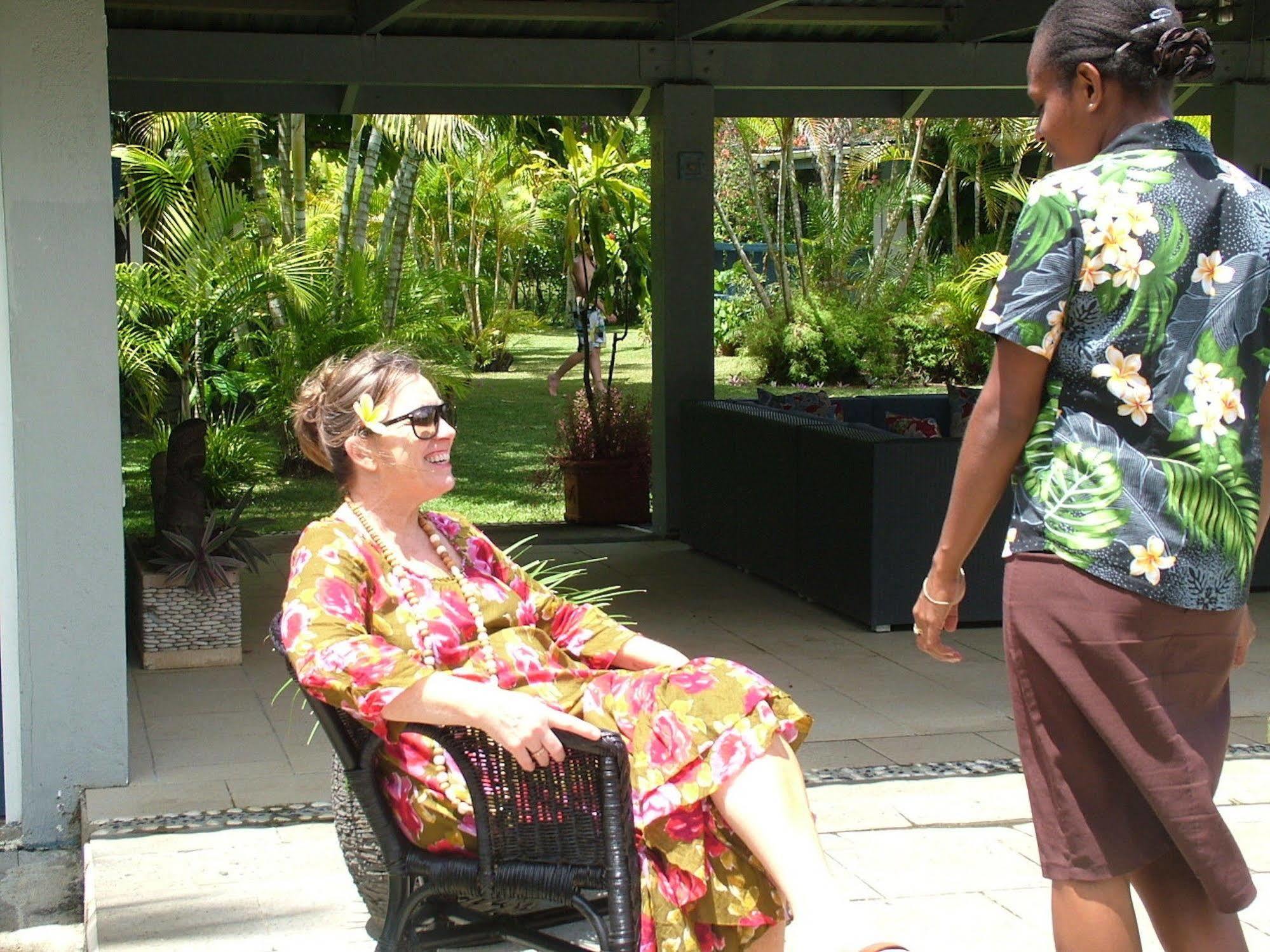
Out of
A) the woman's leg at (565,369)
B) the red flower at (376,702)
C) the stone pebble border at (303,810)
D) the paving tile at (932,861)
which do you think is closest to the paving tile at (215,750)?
the stone pebble border at (303,810)

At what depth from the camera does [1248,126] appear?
29.1ft

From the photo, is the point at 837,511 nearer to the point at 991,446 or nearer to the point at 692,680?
the point at 692,680

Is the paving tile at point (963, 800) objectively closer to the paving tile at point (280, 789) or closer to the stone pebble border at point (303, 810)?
the stone pebble border at point (303, 810)

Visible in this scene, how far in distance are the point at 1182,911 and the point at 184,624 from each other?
4.47m

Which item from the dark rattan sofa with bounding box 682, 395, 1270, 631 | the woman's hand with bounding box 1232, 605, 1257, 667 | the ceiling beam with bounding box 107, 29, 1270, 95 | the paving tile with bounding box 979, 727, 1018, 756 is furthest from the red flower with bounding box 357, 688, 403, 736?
the ceiling beam with bounding box 107, 29, 1270, 95

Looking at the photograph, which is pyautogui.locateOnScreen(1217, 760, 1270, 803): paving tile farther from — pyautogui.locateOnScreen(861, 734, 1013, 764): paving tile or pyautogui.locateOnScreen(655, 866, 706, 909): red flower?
pyautogui.locateOnScreen(655, 866, 706, 909): red flower

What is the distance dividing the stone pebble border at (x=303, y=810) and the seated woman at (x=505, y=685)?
151 cm

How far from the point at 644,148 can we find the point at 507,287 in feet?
11.8

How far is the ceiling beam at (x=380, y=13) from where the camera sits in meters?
7.20

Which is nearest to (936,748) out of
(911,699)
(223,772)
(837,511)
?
(911,699)

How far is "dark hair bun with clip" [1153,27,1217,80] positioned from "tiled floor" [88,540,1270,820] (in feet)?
9.12

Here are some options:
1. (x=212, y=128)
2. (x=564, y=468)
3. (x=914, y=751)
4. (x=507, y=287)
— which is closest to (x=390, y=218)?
(x=212, y=128)

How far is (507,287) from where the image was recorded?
28.0 metres

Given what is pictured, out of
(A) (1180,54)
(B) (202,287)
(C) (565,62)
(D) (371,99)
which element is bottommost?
(B) (202,287)
